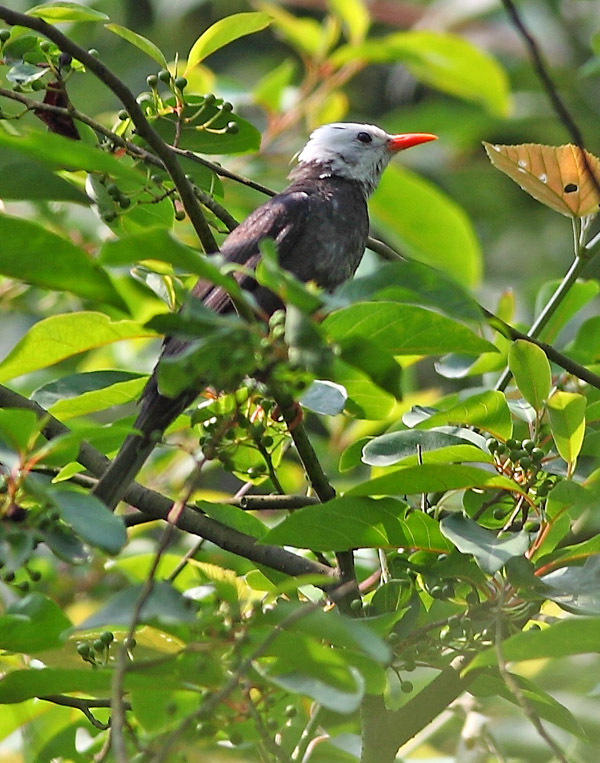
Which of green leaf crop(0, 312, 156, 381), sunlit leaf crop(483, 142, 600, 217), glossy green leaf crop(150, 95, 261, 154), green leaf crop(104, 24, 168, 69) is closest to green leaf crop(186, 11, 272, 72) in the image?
glossy green leaf crop(150, 95, 261, 154)

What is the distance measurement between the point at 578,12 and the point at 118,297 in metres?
8.37

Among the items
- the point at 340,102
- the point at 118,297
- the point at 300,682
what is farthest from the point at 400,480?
the point at 340,102

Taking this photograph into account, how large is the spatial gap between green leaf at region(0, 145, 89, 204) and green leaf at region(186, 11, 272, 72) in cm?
83

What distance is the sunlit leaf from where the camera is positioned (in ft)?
7.98

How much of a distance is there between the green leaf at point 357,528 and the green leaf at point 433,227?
2426 millimetres

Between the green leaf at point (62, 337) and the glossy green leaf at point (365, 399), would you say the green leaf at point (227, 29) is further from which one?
the glossy green leaf at point (365, 399)

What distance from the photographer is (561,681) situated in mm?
2463

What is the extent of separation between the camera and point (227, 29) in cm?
270

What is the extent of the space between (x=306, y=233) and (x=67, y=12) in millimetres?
1325

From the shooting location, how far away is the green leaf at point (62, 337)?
2.26 meters

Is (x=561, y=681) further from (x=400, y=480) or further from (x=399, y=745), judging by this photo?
(x=400, y=480)

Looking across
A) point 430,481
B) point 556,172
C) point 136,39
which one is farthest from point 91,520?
point 556,172

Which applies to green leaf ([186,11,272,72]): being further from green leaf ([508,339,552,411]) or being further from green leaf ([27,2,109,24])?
green leaf ([508,339,552,411])

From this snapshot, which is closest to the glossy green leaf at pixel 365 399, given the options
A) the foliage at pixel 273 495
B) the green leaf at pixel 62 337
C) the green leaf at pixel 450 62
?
the foliage at pixel 273 495
